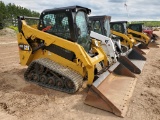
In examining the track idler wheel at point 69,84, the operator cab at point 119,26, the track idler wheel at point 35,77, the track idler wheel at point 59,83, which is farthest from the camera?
the operator cab at point 119,26

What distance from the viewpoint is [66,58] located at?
5.95 m

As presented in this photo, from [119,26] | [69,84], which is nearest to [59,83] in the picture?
[69,84]

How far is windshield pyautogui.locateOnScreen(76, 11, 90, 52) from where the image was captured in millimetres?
6192

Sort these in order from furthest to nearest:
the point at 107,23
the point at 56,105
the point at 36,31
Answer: the point at 107,23
the point at 36,31
the point at 56,105

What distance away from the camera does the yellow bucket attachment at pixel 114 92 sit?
14.8ft

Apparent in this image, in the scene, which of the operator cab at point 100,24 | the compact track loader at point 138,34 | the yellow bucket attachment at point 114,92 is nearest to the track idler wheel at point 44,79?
the yellow bucket attachment at point 114,92

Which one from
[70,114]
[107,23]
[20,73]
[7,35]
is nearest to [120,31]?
[107,23]

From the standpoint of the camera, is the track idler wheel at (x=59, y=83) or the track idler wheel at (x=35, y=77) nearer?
the track idler wheel at (x=59, y=83)

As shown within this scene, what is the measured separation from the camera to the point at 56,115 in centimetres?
438

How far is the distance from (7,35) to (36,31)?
70.1 ft

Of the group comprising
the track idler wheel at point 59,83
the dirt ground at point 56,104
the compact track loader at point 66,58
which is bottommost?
the dirt ground at point 56,104

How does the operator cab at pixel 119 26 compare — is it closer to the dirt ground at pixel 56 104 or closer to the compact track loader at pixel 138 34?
the compact track loader at pixel 138 34

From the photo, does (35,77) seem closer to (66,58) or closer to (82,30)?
(66,58)

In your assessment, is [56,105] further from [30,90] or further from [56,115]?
[30,90]
